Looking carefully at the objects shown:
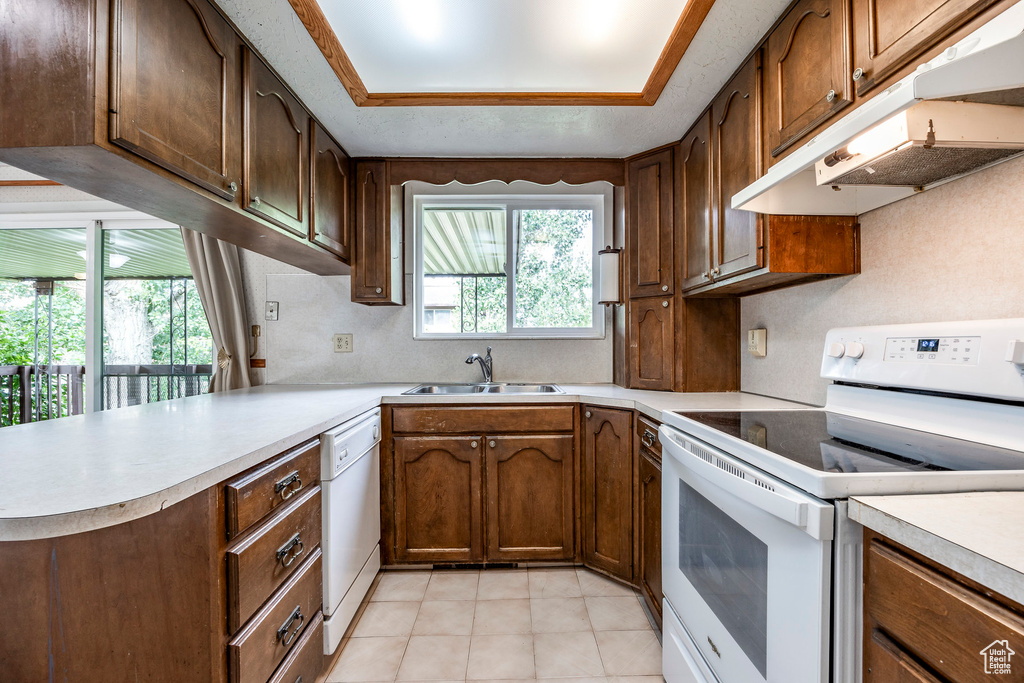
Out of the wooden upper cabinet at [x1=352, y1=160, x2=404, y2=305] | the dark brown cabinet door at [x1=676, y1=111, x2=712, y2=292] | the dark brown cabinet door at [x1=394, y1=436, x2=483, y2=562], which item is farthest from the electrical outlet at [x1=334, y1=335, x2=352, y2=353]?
the dark brown cabinet door at [x1=676, y1=111, x2=712, y2=292]

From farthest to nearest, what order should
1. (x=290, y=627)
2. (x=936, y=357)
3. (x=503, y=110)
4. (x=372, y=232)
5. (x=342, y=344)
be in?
1. (x=342, y=344)
2. (x=372, y=232)
3. (x=503, y=110)
4. (x=290, y=627)
5. (x=936, y=357)

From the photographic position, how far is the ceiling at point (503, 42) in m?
1.40

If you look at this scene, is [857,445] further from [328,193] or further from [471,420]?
[328,193]

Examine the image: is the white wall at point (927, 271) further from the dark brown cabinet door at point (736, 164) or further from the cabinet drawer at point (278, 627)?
the cabinet drawer at point (278, 627)

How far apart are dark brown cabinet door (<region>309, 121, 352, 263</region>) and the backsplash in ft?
1.45

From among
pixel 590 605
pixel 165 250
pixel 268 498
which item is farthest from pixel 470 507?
pixel 165 250

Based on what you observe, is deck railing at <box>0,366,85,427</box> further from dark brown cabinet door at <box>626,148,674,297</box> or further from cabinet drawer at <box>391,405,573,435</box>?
dark brown cabinet door at <box>626,148,674,297</box>

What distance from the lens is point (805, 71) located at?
1.22 m

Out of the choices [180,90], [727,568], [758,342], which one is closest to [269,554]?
[727,568]

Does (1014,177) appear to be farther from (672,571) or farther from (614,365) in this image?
(614,365)

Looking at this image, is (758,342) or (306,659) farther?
(758,342)

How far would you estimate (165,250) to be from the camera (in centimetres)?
268

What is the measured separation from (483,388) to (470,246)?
896 mm

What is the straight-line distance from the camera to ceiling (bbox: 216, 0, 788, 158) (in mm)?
1352
